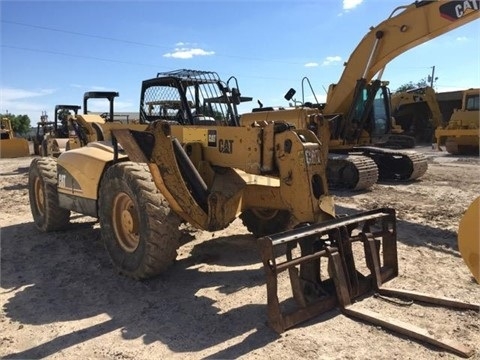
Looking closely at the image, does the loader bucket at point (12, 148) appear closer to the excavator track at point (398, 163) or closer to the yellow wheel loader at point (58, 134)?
the yellow wheel loader at point (58, 134)

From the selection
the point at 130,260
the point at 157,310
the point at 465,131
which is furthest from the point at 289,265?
the point at 465,131

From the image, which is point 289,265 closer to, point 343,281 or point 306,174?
point 343,281

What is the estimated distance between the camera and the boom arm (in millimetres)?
8359

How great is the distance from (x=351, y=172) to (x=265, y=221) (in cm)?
486

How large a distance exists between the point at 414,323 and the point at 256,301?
1333 millimetres

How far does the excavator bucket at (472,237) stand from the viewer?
119 inches

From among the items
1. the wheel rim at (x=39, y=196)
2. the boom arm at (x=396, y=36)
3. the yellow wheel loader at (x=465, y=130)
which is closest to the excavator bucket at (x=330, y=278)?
the wheel rim at (x=39, y=196)

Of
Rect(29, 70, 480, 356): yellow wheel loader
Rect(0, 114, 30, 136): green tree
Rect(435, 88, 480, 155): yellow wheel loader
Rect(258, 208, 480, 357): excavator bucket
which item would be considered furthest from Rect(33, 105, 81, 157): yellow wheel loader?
Rect(0, 114, 30, 136): green tree

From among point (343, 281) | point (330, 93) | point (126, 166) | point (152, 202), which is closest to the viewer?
point (343, 281)

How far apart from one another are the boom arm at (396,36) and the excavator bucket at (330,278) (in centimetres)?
557

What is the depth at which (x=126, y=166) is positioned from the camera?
15.8 feet

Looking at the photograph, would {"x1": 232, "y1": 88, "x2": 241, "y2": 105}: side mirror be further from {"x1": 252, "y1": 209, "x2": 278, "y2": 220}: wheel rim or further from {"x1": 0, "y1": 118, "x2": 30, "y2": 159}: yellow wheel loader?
{"x1": 0, "y1": 118, "x2": 30, "y2": 159}: yellow wheel loader

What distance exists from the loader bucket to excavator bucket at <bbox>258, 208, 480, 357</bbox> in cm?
2342

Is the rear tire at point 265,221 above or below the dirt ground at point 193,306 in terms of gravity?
above
